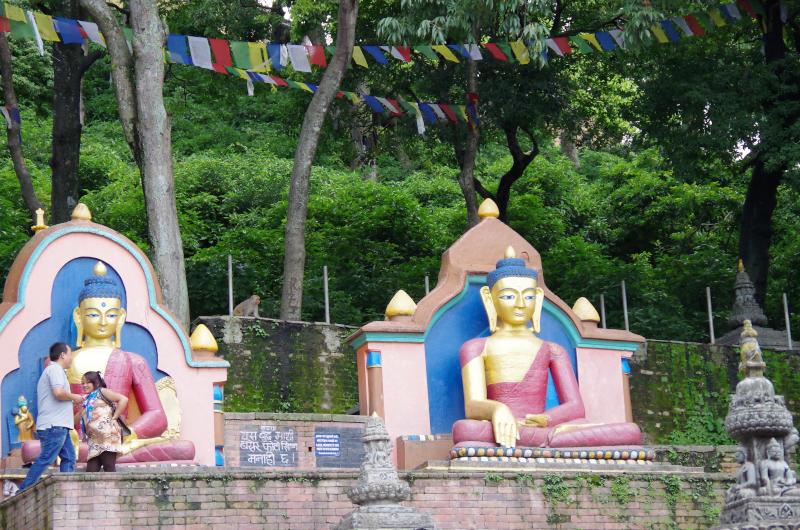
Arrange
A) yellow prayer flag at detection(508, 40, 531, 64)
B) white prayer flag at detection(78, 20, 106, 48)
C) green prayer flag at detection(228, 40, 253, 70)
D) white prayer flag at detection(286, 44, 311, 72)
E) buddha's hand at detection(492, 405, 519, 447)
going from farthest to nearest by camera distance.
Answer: yellow prayer flag at detection(508, 40, 531, 64) < white prayer flag at detection(286, 44, 311, 72) < green prayer flag at detection(228, 40, 253, 70) < white prayer flag at detection(78, 20, 106, 48) < buddha's hand at detection(492, 405, 519, 447)

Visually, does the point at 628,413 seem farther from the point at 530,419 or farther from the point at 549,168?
the point at 549,168

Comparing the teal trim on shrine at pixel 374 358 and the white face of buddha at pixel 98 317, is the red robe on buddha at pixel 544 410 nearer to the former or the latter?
the teal trim on shrine at pixel 374 358

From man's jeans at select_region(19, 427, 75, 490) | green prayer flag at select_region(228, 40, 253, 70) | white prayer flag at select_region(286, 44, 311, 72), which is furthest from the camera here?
white prayer flag at select_region(286, 44, 311, 72)

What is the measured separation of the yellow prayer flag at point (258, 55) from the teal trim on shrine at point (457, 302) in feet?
18.5

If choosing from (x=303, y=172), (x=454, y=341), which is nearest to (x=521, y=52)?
(x=303, y=172)

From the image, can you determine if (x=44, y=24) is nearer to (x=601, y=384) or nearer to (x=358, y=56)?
(x=358, y=56)

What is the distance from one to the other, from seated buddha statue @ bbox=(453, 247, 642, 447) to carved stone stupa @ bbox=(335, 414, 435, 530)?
11.2 ft

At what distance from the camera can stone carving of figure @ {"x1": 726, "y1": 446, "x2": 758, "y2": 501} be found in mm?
9453

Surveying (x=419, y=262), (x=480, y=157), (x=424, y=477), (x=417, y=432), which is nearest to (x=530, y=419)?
(x=417, y=432)

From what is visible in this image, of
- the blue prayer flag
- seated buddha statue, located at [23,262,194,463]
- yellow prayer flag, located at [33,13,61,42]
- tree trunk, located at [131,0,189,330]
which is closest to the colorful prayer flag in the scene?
yellow prayer flag, located at [33,13,61,42]

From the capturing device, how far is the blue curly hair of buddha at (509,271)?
15023 millimetres

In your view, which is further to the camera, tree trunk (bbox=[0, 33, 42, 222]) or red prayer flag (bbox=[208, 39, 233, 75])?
tree trunk (bbox=[0, 33, 42, 222])

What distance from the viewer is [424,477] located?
12383 mm

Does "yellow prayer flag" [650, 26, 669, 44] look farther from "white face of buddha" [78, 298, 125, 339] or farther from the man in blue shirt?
the man in blue shirt
